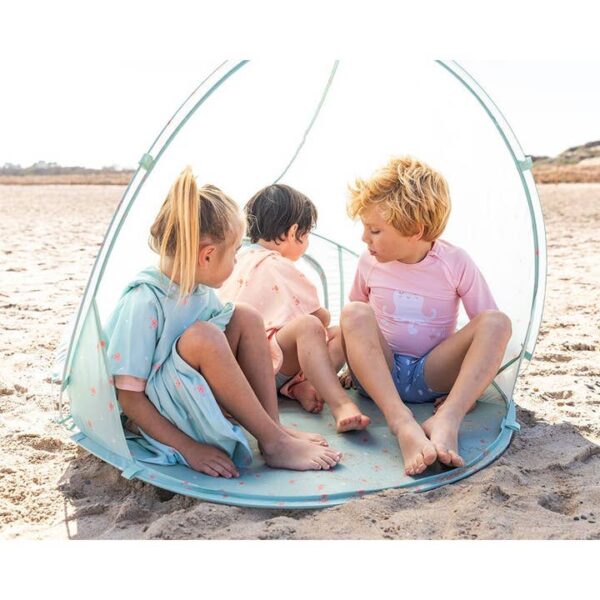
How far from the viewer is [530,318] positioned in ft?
7.65

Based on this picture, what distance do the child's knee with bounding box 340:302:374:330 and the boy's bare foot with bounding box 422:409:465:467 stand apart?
0.30 meters

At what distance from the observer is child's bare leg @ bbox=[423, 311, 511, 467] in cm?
197

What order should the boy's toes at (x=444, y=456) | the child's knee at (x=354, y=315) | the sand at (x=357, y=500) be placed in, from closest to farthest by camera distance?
1. the sand at (x=357, y=500)
2. the boy's toes at (x=444, y=456)
3. the child's knee at (x=354, y=315)

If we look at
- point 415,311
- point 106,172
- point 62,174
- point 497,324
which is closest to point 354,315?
point 415,311

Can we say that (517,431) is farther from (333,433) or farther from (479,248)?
(479,248)

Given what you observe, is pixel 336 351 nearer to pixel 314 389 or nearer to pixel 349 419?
pixel 314 389

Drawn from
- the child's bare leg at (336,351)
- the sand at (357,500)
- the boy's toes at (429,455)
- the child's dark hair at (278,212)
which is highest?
the child's dark hair at (278,212)

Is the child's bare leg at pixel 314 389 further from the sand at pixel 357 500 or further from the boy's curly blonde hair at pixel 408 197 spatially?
the sand at pixel 357 500

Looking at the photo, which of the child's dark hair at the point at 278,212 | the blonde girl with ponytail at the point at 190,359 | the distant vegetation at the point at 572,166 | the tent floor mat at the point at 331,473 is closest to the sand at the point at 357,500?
the tent floor mat at the point at 331,473

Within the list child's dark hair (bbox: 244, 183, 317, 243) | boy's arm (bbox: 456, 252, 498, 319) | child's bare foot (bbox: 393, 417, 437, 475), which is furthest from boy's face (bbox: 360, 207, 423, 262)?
child's bare foot (bbox: 393, 417, 437, 475)

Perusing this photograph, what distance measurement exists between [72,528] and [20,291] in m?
2.45

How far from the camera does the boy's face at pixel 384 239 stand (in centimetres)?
226

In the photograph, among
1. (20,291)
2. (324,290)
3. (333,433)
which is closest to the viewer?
(333,433)

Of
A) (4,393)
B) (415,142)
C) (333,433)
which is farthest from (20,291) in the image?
(333,433)
